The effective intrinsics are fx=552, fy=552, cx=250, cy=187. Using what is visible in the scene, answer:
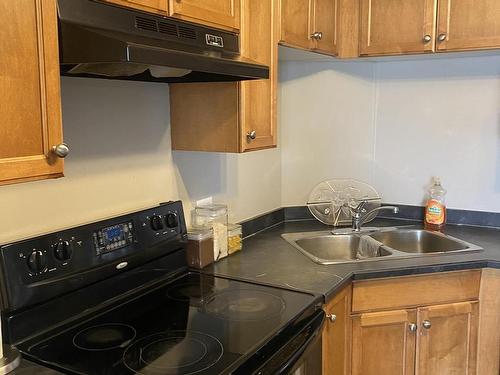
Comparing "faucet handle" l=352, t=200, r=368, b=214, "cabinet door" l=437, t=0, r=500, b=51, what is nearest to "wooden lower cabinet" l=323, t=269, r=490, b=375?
"faucet handle" l=352, t=200, r=368, b=214

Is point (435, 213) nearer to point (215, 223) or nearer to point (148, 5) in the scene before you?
point (215, 223)

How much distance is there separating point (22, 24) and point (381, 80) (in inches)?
82.6

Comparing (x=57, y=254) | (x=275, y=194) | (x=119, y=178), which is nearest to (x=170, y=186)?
(x=119, y=178)

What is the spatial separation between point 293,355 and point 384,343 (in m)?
0.79

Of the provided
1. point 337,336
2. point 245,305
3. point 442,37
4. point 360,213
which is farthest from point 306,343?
point 442,37

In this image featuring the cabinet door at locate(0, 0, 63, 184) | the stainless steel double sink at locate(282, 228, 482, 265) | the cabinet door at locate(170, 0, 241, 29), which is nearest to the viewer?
the cabinet door at locate(0, 0, 63, 184)

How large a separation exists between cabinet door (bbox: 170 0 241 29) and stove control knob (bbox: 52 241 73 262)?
0.71 m

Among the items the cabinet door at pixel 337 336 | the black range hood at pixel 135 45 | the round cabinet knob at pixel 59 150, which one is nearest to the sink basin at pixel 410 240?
the cabinet door at pixel 337 336

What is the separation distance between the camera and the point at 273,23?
2062 millimetres

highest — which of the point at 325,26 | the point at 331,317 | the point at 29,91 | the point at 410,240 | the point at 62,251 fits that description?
the point at 325,26

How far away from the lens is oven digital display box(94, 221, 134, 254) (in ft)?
5.46

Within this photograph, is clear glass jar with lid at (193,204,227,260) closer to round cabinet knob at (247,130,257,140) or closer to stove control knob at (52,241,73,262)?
round cabinet knob at (247,130,257,140)

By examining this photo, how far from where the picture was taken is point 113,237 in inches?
67.6

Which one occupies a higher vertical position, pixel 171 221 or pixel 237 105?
pixel 237 105
